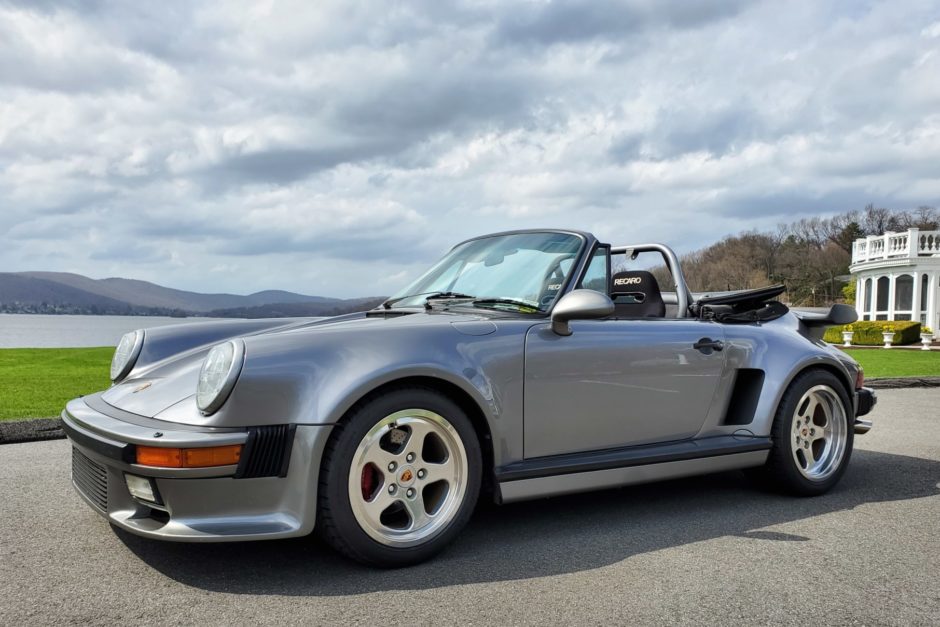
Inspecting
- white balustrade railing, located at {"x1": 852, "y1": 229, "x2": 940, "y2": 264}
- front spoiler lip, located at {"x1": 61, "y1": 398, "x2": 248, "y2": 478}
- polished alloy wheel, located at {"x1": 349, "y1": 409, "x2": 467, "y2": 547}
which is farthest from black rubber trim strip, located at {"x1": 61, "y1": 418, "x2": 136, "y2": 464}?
white balustrade railing, located at {"x1": 852, "y1": 229, "x2": 940, "y2": 264}

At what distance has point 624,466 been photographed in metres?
3.67

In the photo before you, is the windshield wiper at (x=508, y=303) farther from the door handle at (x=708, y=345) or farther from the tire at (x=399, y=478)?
the door handle at (x=708, y=345)

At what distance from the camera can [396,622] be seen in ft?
8.17

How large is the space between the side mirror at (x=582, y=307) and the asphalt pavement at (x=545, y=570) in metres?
1.04

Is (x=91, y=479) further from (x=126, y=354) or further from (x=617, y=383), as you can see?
(x=617, y=383)

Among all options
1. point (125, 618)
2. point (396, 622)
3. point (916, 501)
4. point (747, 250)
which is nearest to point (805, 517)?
point (916, 501)

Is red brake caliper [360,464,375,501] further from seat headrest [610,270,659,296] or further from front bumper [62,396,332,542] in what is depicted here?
seat headrest [610,270,659,296]

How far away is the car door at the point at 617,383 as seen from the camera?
3.43 meters

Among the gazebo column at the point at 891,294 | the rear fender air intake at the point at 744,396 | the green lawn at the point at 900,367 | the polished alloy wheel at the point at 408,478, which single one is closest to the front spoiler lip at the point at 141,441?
the polished alloy wheel at the point at 408,478

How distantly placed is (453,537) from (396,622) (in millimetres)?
696

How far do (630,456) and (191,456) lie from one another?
209 centimetres

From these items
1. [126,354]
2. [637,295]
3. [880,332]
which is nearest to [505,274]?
[637,295]

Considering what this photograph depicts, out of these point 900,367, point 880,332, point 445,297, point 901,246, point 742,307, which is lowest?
point 880,332

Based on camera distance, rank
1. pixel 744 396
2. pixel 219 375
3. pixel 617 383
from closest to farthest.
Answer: pixel 219 375 → pixel 617 383 → pixel 744 396
